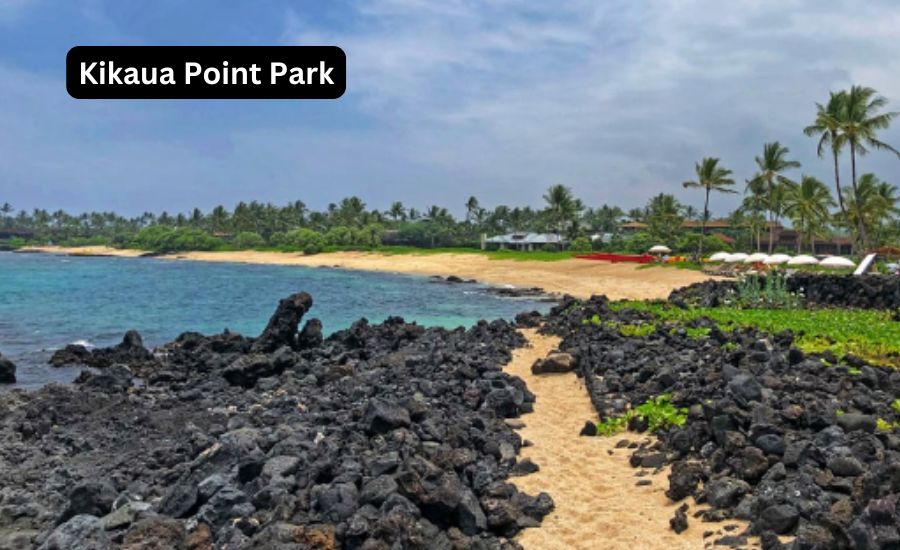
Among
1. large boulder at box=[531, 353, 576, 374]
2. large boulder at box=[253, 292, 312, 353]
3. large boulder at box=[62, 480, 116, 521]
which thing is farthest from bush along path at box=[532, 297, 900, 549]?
large boulder at box=[253, 292, 312, 353]

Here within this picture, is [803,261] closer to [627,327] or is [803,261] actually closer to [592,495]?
[627,327]

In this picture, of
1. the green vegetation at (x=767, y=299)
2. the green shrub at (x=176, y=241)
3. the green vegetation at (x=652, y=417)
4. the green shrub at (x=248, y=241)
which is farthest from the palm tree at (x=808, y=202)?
the green shrub at (x=176, y=241)

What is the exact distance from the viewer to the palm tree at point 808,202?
7831 centimetres

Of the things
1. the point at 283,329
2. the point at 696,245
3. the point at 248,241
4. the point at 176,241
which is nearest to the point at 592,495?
the point at 283,329

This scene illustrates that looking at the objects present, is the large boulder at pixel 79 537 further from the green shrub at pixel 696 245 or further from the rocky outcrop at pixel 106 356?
the green shrub at pixel 696 245

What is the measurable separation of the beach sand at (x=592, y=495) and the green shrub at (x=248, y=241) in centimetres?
15395

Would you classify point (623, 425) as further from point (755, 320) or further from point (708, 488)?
point (755, 320)

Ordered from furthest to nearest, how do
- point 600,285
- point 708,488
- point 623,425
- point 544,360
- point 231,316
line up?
point 600,285 → point 231,316 → point 544,360 → point 623,425 → point 708,488

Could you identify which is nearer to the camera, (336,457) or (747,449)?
(747,449)

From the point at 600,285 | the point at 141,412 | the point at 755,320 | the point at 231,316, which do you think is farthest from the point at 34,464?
the point at 600,285

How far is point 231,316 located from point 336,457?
3673 centimetres

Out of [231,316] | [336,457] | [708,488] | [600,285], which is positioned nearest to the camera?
[708,488]

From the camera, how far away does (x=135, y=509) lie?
377 inches

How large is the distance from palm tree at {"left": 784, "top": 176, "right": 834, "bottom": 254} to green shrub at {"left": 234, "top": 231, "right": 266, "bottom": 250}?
113178mm
